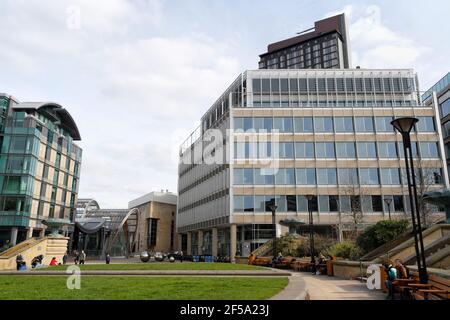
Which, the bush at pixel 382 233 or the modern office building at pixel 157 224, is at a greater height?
the modern office building at pixel 157 224

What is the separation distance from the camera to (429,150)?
47.8 m

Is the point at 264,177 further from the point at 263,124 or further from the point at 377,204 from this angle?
the point at 377,204

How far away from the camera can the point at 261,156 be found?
1873 inches

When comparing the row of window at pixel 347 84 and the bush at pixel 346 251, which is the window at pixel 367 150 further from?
the bush at pixel 346 251

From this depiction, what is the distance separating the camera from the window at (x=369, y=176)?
1845 inches

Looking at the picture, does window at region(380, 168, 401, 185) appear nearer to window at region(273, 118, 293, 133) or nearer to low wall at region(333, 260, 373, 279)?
window at region(273, 118, 293, 133)

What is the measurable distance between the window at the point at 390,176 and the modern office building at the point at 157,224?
2202 inches

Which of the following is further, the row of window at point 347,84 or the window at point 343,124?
the row of window at point 347,84

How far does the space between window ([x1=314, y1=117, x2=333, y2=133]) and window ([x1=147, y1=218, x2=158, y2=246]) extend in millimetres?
56127

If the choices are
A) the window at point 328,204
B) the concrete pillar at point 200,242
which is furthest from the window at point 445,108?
the concrete pillar at point 200,242

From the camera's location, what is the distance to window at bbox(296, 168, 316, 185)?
1847 inches

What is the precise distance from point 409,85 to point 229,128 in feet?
100

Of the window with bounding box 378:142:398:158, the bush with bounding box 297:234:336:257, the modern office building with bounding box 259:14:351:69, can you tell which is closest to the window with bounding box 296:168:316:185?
the window with bounding box 378:142:398:158
